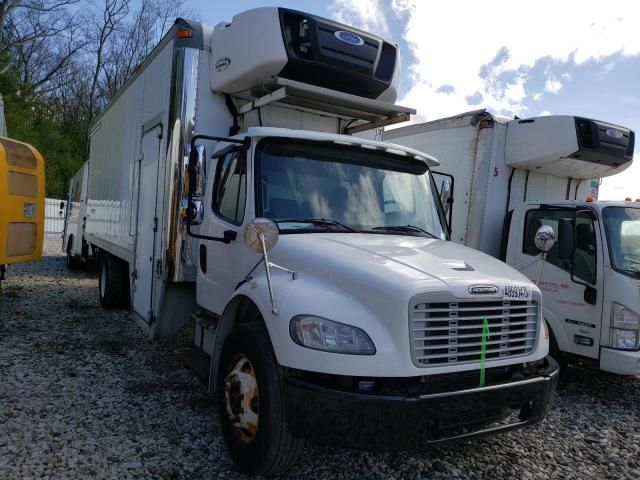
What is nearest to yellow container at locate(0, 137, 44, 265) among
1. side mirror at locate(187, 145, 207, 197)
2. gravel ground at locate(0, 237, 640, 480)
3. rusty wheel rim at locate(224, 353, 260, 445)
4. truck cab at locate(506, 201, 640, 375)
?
gravel ground at locate(0, 237, 640, 480)

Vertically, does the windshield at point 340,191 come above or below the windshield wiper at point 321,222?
above

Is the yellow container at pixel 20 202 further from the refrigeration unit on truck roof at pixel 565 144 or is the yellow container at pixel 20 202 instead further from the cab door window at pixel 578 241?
the cab door window at pixel 578 241

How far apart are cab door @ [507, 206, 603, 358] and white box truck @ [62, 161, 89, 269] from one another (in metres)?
9.30

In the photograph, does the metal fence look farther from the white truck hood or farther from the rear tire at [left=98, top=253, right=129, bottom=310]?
the white truck hood

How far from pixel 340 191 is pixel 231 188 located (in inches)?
36.5

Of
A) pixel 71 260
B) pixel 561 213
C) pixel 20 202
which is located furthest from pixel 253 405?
pixel 71 260

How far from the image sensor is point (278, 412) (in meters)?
2.82

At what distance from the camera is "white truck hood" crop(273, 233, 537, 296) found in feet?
9.25

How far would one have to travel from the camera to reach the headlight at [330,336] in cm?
268

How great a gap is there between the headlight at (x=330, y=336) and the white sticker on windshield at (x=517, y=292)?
0.95 metres

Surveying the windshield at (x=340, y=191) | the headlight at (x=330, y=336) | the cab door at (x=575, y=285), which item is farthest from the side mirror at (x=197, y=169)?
the cab door at (x=575, y=285)

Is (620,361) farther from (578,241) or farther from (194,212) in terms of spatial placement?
(194,212)

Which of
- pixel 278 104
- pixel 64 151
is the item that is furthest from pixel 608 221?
pixel 64 151

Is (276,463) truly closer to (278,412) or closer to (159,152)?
(278,412)
